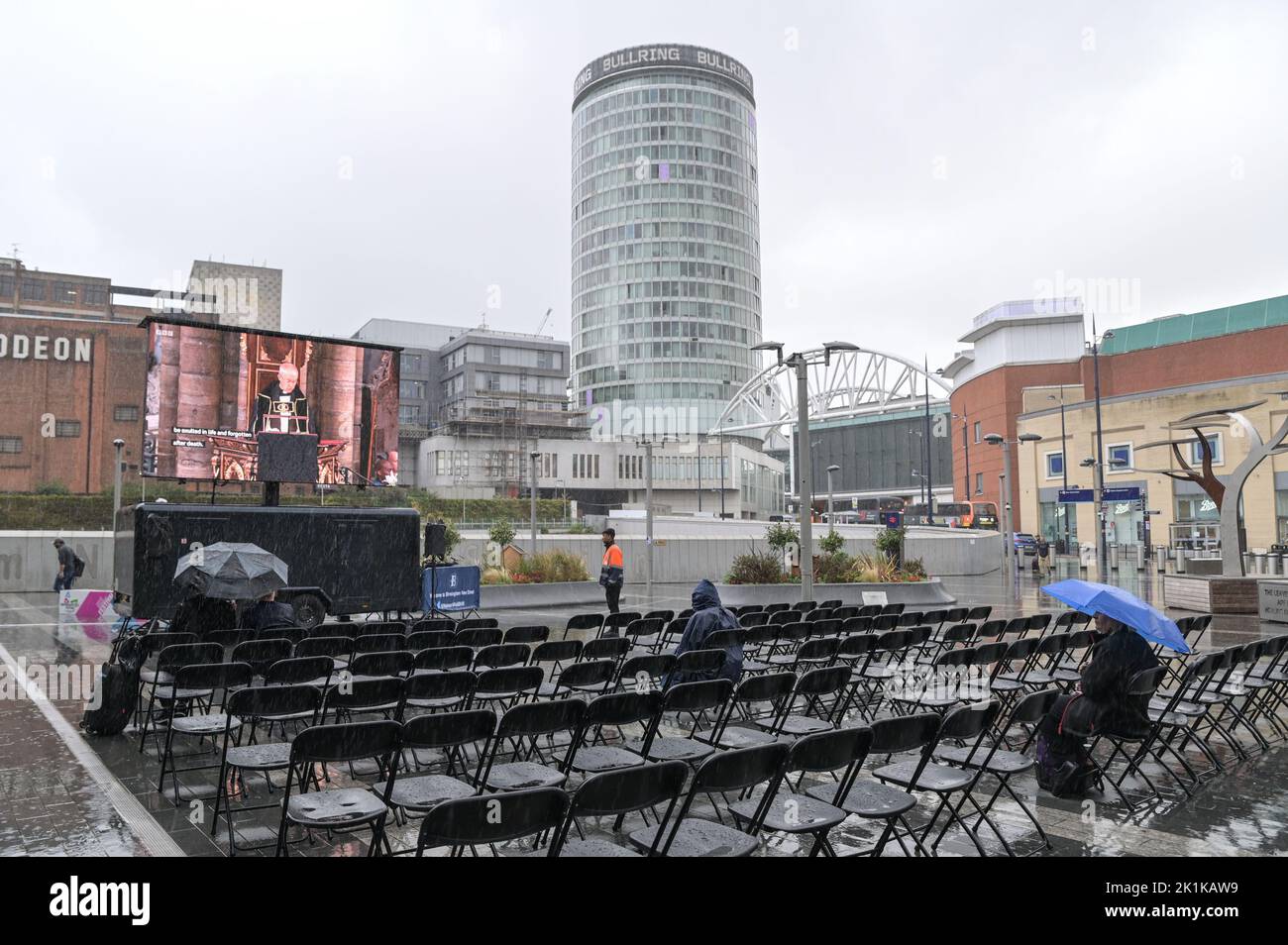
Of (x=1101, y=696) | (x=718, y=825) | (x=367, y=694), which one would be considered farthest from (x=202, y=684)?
(x=1101, y=696)

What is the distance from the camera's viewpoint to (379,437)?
90.6 feet

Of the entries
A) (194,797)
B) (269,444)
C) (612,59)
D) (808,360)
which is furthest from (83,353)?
(612,59)

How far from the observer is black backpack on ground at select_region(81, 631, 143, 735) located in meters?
7.79

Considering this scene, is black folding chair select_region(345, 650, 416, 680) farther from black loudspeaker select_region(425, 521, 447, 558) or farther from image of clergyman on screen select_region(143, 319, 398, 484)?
Result: image of clergyman on screen select_region(143, 319, 398, 484)

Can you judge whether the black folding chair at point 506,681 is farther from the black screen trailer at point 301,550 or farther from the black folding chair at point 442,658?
the black screen trailer at point 301,550

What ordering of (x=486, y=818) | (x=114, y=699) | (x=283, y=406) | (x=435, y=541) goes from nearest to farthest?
(x=486, y=818) → (x=114, y=699) → (x=435, y=541) → (x=283, y=406)

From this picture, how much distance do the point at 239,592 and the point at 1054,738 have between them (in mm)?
7345

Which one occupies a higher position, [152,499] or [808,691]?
[152,499]

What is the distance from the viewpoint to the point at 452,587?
19.0 m

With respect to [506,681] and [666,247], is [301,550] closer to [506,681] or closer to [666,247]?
[506,681]

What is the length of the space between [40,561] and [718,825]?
2790 cm

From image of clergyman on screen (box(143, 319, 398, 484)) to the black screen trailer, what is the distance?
7778 millimetres
